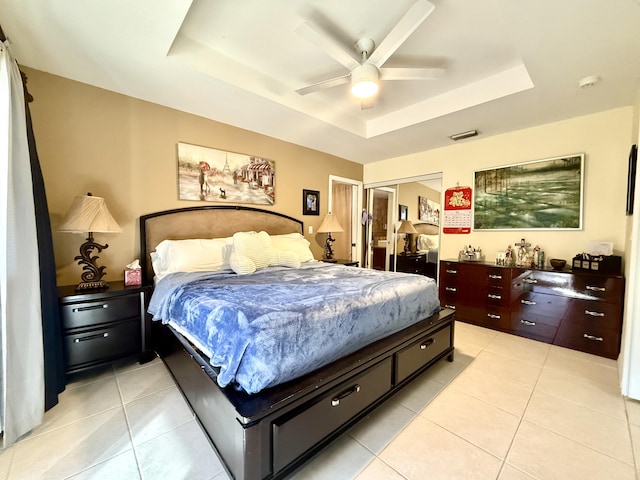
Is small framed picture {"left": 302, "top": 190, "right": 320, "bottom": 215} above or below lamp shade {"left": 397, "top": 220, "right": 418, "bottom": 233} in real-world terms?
above

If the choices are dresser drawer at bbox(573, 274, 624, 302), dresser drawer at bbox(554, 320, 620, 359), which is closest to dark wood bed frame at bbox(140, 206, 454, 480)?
dresser drawer at bbox(554, 320, 620, 359)

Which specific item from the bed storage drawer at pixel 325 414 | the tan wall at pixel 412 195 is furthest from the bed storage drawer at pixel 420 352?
the tan wall at pixel 412 195

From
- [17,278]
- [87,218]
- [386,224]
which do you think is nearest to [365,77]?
[87,218]

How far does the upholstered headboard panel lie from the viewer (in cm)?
268

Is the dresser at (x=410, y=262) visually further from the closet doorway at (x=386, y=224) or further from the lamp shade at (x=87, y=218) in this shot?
the lamp shade at (x=87, y=218)

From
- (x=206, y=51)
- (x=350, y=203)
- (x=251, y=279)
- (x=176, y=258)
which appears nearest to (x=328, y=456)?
(x=251, y=279)

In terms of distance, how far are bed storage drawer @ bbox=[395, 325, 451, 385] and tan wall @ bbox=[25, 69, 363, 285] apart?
2693 mm

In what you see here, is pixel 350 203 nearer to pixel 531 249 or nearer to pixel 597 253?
pixel 531 249

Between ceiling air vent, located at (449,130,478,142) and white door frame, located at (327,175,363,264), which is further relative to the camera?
white door frame, located at (327,175,363,264)

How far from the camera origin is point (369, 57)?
1.97m

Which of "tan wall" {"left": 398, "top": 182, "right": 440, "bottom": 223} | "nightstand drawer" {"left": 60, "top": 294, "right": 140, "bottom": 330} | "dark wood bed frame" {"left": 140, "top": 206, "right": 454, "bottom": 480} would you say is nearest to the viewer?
"dark wood bed frame" {"left": 140, "top": 206, "right": 454, "bottom": 480}

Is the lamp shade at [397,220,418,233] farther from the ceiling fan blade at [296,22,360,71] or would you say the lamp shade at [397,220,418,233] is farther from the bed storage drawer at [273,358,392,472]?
the bed storage drawer at [273,358,392,472]

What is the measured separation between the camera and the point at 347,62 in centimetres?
198

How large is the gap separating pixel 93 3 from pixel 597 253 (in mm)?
4787
